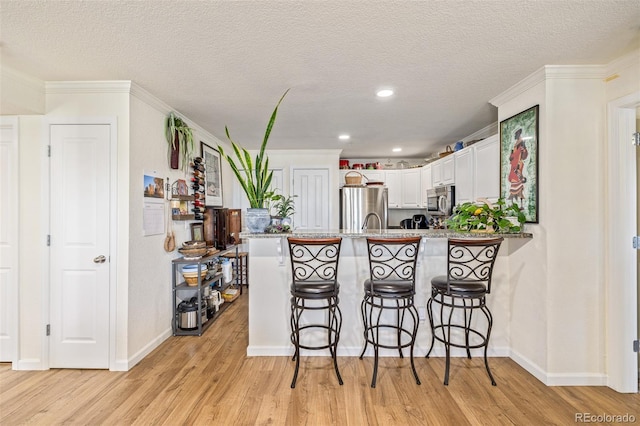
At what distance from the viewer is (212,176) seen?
14.9ft

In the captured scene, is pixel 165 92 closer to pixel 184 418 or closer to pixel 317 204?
pixel 184 418

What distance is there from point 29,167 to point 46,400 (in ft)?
6.29

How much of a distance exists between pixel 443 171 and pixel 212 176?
3454 mm

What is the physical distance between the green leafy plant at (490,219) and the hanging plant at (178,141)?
3.01 metres

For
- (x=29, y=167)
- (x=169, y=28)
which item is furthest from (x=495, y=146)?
(x=29, y=167)

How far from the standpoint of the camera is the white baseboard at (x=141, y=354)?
262 cm

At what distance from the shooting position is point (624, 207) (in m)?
2.28

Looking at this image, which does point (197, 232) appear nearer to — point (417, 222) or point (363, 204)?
point (363, 204)

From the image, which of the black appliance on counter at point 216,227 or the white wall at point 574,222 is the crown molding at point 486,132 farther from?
the black appliance on counter at point 216,227

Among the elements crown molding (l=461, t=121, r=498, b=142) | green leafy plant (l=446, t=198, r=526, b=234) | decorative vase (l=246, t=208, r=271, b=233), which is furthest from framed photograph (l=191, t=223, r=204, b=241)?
crown molding (l=461, t=121, r=498, b=142)

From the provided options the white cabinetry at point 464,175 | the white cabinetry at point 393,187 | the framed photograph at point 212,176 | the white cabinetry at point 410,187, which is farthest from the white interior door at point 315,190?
the white cabinetry at point 464,175

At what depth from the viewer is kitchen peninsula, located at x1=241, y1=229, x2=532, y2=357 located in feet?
9.34

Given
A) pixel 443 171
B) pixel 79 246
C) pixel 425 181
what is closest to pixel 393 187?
pixel 425 181

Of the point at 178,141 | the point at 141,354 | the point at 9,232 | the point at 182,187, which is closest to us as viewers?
the point at 9,232
